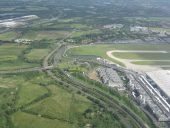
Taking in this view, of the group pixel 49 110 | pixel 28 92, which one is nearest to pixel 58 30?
pixel 28 92

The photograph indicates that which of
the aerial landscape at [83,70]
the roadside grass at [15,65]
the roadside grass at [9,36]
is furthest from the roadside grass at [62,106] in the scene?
the roadside grass at [9,36]

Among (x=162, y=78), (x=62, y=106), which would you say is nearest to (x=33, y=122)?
(x=62, y=106)

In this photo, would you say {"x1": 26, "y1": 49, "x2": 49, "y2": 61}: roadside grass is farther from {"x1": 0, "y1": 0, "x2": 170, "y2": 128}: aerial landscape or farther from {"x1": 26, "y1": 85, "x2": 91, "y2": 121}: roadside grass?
{"x1": 26, "y1": 85, "x2": 91, "y2": 121}: roadside grass

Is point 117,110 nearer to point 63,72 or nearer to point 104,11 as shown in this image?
point 63,72

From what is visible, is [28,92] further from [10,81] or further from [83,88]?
[83,88]

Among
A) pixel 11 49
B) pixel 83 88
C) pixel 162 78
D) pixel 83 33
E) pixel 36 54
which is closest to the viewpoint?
pixel 83 88

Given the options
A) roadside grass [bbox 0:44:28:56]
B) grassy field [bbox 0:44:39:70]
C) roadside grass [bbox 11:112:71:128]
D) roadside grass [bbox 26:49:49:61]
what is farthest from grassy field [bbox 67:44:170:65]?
roadside grass [bbox 11:112:71:128]
